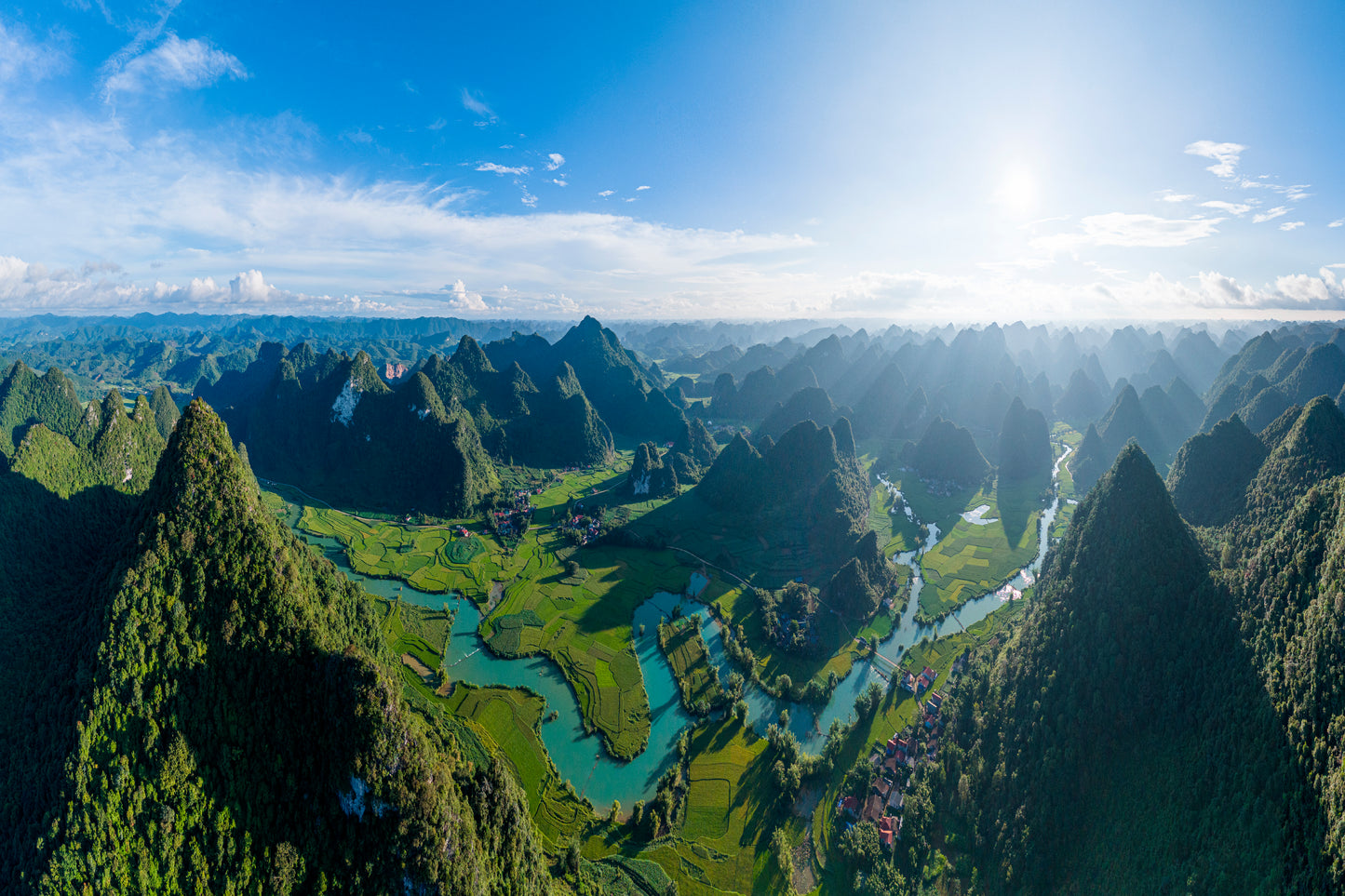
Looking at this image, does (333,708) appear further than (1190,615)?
No

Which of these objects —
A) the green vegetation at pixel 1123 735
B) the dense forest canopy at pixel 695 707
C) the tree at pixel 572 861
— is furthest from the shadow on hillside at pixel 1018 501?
the tree at pixel 572 861

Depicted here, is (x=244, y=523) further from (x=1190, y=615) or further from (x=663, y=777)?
(x=1190, y=615)

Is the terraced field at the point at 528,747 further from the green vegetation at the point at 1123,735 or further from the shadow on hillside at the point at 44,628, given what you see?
the green vegetation at the point at 1123,735

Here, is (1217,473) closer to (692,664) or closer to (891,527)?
(891,527)

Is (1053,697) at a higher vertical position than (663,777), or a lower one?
higher

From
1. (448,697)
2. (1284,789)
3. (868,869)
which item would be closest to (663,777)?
(868,869)

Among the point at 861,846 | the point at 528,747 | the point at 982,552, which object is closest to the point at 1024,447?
the point at 982,552

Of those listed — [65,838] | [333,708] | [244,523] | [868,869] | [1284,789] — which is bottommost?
[868,869]
